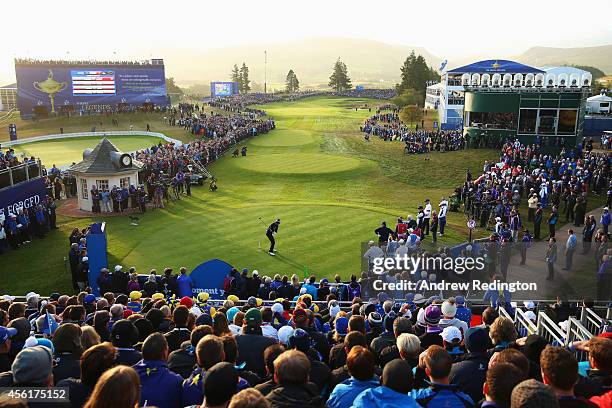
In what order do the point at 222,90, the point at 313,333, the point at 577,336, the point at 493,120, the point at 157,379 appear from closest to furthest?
the point at 157,379 < the point at 313,333 < the point at 577,336 < the point at 493,120 < the point at 222,90

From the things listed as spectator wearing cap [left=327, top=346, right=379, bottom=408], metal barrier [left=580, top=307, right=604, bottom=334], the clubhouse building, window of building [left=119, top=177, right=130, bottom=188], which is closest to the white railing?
window of building [left=119, top=177, right=130, bottom=188]

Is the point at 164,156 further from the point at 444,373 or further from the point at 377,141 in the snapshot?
the point at 444,373

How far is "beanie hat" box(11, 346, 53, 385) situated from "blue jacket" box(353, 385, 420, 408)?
3029mm

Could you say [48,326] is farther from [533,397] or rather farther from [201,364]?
[533,397]

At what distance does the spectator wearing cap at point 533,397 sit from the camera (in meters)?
3.90

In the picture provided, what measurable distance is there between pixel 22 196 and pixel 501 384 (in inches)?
950

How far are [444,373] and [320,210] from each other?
71.5 ft

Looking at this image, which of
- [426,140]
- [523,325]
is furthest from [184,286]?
[426,140]

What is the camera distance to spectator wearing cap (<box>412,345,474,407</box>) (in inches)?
201

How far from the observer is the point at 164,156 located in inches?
1460

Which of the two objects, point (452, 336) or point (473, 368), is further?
point (452, 336)

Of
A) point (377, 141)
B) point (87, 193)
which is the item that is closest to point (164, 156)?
point (87, 193)

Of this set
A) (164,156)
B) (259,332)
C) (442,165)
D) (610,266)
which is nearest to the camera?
(259,332)

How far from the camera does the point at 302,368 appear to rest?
16.4 feet
